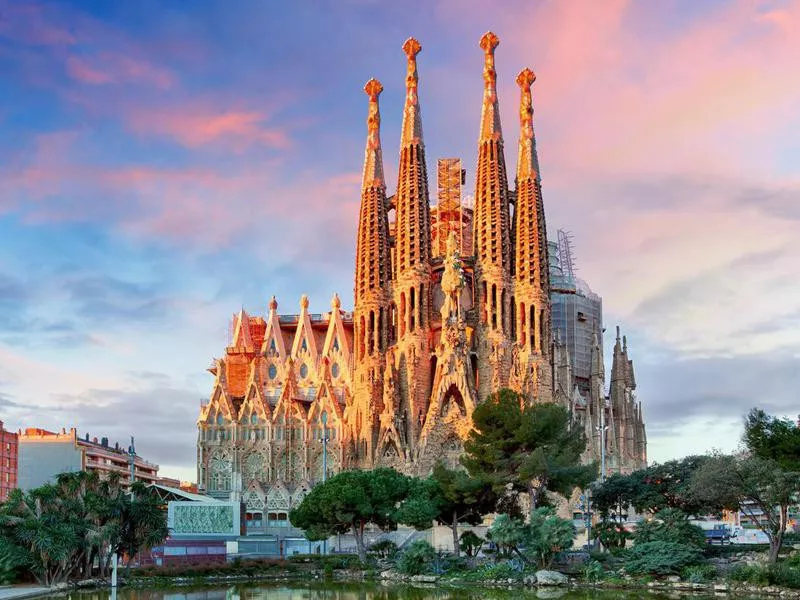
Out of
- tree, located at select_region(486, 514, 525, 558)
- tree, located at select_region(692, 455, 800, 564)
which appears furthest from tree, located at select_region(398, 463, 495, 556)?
tree, located at select_region(692, 455, 800, 564)

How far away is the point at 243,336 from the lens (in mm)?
94812

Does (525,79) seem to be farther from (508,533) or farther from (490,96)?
(508,533)

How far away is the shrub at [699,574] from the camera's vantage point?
139 ft

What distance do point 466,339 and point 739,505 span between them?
103 feet

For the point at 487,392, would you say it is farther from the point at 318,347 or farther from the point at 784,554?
the point at 784,554

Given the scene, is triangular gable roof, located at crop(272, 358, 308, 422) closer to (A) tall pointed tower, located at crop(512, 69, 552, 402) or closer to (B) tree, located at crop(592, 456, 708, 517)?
(A) tall pointed tower, located at crop(512, 69, 552, 402)

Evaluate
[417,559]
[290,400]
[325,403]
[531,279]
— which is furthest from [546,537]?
[290,400]

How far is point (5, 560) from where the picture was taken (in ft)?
135

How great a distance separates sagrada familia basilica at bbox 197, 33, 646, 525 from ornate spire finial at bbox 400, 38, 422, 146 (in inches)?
4.7

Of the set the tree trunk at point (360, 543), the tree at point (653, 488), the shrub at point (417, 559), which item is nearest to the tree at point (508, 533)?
the shrub at point (417, 559)

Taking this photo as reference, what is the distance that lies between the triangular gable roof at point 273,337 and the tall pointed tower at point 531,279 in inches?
901

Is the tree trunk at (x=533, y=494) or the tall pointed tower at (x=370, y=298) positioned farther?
the tall pointed tower at (x=370, y=298)

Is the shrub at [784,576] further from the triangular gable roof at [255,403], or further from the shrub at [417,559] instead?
the triangular gable roof at [255,403]

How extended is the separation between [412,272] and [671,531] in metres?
37.0
